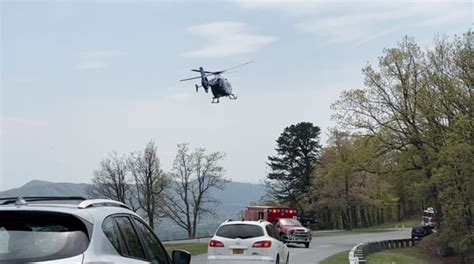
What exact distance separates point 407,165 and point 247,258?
3170 cm

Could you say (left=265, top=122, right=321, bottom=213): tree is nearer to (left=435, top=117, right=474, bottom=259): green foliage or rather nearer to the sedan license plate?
(left=435, top=117, right=474, bottom=259): green foliage

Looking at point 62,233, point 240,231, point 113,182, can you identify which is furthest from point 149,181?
point 62,233

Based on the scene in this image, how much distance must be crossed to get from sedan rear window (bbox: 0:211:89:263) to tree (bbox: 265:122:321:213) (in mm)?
87219

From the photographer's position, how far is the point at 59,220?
→ 5246 millimetres

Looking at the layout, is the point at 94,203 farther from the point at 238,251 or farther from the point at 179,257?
the point at 238,251

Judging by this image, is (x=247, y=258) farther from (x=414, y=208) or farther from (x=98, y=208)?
(x=414, y=208)

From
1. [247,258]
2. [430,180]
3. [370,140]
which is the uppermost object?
[370,140]

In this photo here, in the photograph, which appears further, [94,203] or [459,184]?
[459,184]

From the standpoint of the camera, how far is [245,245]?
1903 centimetres

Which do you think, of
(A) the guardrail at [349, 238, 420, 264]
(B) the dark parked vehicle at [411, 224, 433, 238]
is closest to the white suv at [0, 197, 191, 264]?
(A) the guardrail at [349, 238, 420, 264]

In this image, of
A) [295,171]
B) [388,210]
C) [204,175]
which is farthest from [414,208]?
[204,175]

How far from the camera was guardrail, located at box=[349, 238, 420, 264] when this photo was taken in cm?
2656

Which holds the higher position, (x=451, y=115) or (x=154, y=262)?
(x=451, y=115)

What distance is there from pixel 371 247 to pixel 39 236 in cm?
3139
